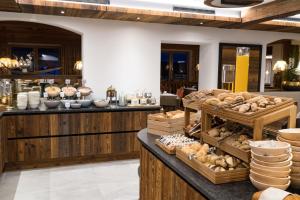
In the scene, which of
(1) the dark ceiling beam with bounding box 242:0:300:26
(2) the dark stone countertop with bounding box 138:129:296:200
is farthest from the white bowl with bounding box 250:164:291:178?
(1) the dark ceiling beam with bounding box 242:0:300:26

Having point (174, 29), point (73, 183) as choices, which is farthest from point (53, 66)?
point (73, 183)

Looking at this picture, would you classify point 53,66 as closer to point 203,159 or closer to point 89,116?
point 89,116

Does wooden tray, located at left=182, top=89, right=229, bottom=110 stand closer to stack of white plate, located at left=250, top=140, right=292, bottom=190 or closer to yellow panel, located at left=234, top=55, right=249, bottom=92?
yellow panel, located at left=234, top=55, right=249, bottom=92

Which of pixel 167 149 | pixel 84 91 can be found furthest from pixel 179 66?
pixel 167 149

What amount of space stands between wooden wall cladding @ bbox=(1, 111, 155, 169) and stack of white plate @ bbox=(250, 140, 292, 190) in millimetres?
3749

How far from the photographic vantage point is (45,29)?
10.6 m

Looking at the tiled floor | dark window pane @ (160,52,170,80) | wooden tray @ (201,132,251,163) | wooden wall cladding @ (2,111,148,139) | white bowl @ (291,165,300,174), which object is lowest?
the tiled floor

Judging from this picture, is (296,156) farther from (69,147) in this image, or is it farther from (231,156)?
(69,147)

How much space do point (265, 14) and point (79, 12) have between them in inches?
127

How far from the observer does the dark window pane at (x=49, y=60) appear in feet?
39.0

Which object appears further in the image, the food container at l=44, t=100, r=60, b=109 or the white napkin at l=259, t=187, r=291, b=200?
the food container at l=44, t=100, r=60, b=109

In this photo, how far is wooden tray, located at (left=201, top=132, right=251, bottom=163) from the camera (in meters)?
1.65

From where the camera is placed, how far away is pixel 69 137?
4793 mm

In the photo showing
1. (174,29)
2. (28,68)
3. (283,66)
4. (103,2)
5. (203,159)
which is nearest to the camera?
(203,159)
